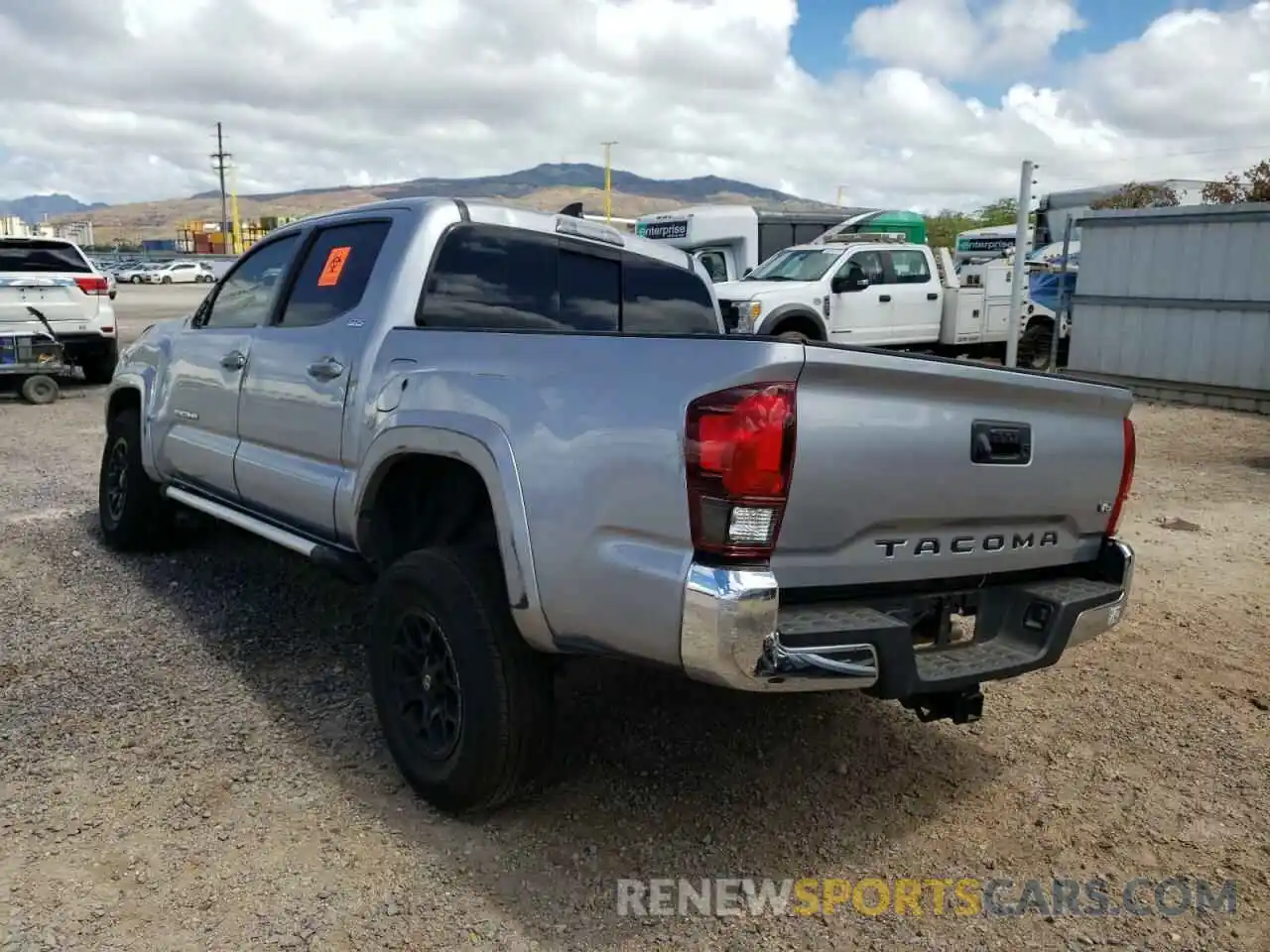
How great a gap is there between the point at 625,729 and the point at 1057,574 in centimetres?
158

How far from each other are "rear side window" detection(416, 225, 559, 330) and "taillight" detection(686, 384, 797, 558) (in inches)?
61.8

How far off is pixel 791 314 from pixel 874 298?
5.27 ft

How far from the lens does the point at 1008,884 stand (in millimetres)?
2984

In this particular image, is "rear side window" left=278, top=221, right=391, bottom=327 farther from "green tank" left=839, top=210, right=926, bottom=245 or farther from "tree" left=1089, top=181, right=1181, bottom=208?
"tree" left=1089, top=181, right=1181, bottom=208

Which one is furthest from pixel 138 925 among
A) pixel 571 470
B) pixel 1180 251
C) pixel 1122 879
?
pixel 1180 251

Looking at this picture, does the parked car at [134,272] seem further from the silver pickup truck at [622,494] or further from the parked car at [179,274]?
the silver pickup truck at [622,494]

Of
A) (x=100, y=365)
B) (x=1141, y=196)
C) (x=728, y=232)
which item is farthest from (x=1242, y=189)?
(x=100, y=365)

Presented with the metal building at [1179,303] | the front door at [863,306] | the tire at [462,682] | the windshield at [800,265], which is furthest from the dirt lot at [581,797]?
the windshield at [800,265]

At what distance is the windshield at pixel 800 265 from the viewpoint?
47.9 feet

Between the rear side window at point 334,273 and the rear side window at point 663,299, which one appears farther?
the rear side window at point 663,299

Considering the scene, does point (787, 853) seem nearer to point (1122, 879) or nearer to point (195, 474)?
point (1122, 879)
